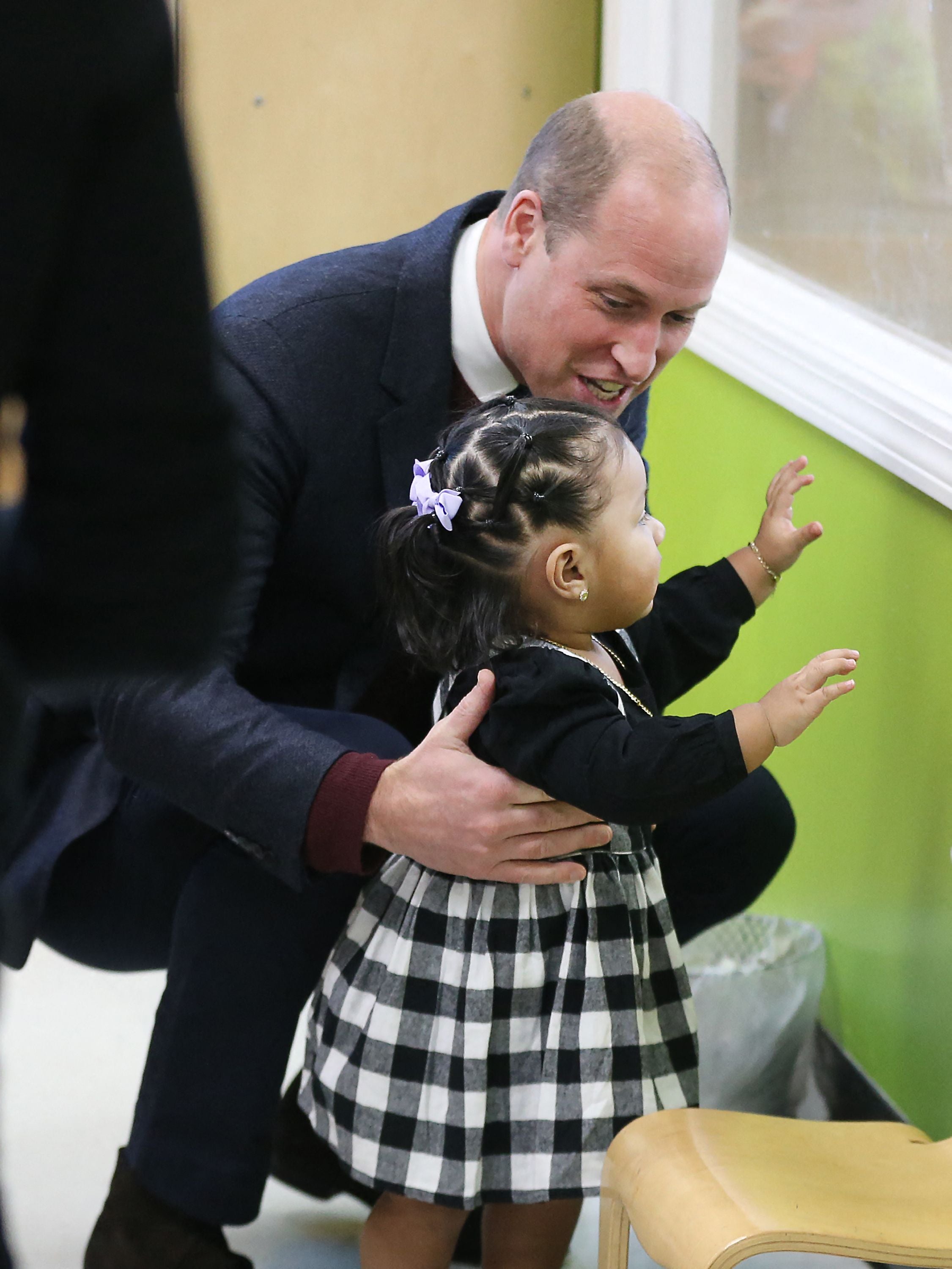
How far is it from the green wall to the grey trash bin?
0.15ft

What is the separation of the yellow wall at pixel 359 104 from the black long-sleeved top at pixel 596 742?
1803mm

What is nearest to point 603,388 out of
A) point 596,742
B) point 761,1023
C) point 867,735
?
point 596,742

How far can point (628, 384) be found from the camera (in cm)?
149

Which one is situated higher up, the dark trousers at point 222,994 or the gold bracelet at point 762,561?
the gold bracelet at point 762,561

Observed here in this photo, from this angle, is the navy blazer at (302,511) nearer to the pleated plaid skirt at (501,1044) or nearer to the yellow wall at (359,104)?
the pleated plaid skirt at (501,1044)

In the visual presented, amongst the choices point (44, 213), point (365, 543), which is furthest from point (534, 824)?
point (44, 213)

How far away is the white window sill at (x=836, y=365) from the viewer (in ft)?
5.01

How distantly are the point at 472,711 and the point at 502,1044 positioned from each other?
1.02 feet

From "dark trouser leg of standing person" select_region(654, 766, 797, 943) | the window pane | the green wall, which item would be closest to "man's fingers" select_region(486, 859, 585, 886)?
"dark trouser leg of standing person" select_region(654, 766, 797, 943)

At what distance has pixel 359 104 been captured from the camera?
2.87 metres

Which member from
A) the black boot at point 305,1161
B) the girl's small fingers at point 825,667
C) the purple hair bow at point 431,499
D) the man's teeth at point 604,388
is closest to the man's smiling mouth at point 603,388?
the man's teeth at point 604,388

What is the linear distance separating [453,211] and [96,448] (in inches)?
48.7

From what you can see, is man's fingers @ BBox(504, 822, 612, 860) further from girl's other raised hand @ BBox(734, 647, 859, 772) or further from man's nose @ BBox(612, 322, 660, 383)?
man's nose @ BBox(612, 322, 660, 383)

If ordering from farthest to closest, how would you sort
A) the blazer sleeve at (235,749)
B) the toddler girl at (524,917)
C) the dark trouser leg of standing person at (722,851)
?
the dark trouser leg of standing person at (722,851)
the blazer sleeve at (235,749)
the toddler girl at (524,917)
